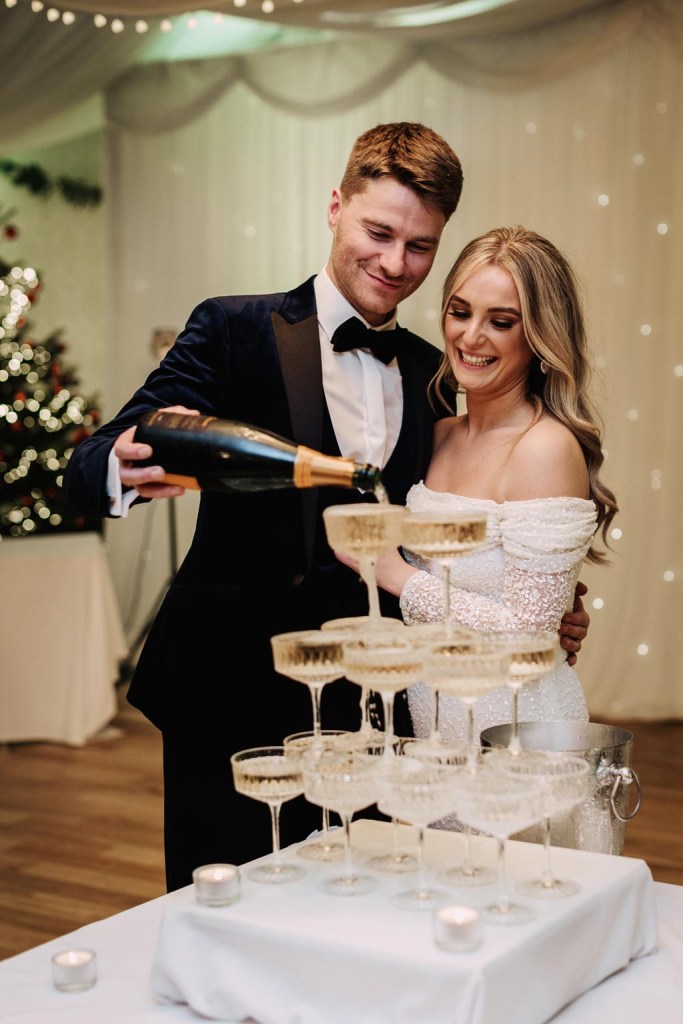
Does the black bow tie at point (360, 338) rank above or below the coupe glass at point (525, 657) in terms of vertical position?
above

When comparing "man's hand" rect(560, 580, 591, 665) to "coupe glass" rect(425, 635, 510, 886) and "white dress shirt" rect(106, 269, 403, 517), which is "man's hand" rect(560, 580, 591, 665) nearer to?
"white dress shirt" rect(106, 269, 403, 517)

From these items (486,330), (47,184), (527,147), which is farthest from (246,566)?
(47,184)

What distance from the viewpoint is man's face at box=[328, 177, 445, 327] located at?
2037mm

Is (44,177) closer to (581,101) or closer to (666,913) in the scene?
(581,101)

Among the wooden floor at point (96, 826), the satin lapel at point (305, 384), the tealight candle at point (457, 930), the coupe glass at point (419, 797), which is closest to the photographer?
the tealight candle at point (457, 930)

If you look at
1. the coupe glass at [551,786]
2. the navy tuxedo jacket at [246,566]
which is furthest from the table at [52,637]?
the coupe glass at [551,786]

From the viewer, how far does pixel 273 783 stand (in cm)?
134

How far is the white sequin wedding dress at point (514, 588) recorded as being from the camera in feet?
6.64

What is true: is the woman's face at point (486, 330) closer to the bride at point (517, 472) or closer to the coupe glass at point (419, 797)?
the bride at point (517, 472)

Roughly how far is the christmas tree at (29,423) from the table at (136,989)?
4.89m

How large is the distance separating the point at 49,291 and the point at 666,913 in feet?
22.6

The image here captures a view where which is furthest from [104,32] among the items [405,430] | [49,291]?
[405,430]

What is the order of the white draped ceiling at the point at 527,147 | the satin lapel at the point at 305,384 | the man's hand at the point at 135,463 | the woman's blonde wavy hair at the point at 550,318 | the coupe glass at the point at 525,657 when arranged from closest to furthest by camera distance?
the coupe glass at the point at 525,657
the man's hand at the point at 135,463
the satin lapel at the point at 305,384
the woman's blonde wavy hair at the point at 550,318
the white draped ceiling at the point at 527,147

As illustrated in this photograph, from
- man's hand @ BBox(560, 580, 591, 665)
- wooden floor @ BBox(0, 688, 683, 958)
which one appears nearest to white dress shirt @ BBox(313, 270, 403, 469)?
man's hand @ BBox(560, 580, 591, 665)
